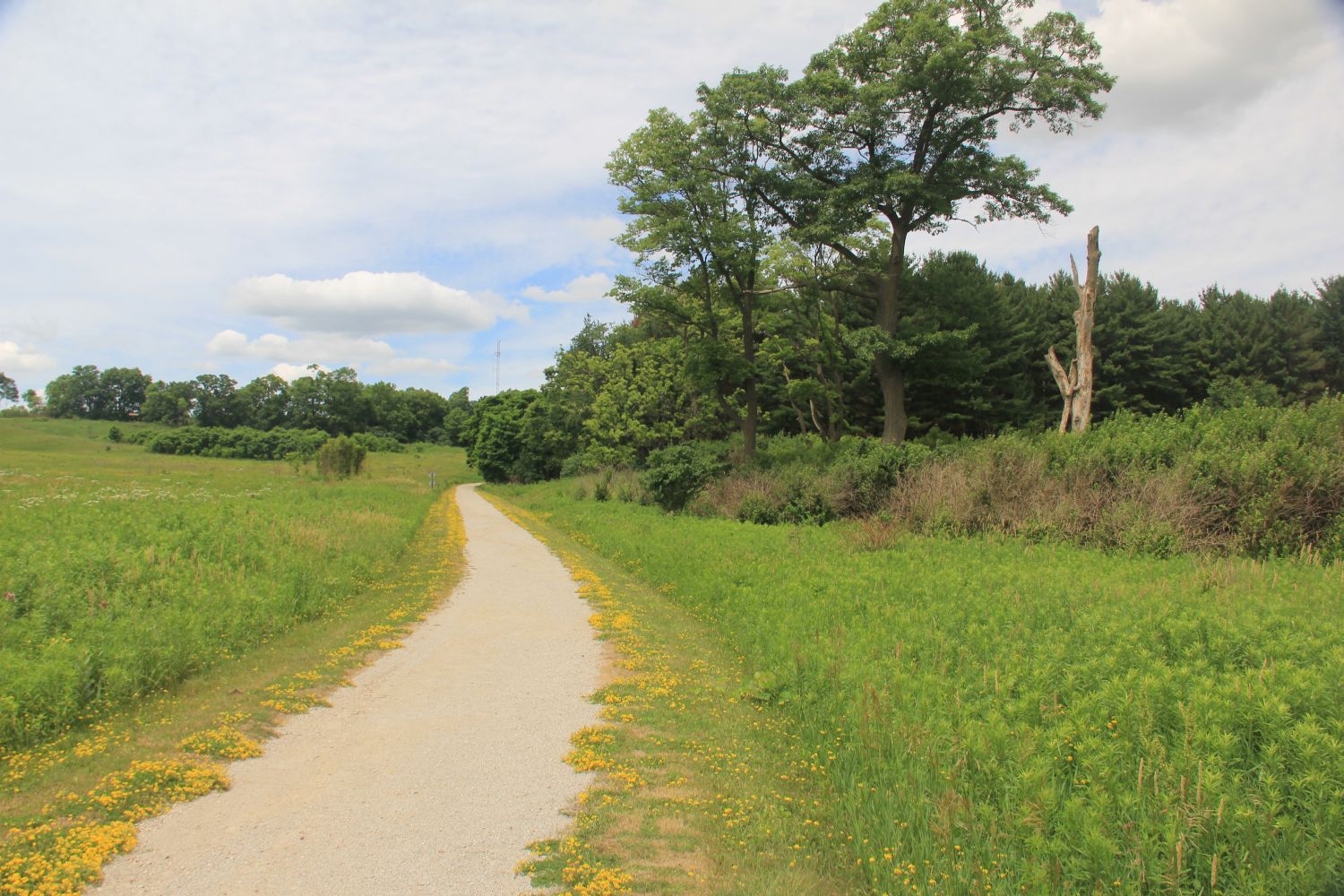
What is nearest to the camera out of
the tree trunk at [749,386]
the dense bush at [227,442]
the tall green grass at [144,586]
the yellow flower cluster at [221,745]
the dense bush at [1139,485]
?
the yellow flower cluster at [221,745]

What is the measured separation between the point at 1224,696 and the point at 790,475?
16484 mm

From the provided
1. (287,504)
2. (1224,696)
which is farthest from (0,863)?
(287,504)

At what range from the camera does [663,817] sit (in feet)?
15.2

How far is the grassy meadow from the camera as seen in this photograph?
3.55 meters

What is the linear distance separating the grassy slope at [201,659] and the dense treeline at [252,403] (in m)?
86.1

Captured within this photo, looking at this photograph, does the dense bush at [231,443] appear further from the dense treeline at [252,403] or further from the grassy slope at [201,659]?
the grassy slope at [201,659]

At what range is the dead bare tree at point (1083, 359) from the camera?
2073cm

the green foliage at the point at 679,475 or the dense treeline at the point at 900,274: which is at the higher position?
the dense treeline at the point at 900,274

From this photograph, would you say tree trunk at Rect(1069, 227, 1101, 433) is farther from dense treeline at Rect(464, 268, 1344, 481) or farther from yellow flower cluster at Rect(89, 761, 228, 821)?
yellow flower cluster at Rect(89, 761, 228, 821)

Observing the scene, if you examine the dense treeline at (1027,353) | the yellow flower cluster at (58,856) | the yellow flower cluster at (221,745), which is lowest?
the yellow flower cluster at (221,745)

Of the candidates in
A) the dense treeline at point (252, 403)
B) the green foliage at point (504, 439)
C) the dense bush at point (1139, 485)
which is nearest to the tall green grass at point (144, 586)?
the dense bush at point (1139, 485)

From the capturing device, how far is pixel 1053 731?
4.62 m

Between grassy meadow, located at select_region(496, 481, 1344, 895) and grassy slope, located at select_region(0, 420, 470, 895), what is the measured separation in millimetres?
3131

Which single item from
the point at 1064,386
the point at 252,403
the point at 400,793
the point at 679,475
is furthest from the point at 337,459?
the point at 252,403
